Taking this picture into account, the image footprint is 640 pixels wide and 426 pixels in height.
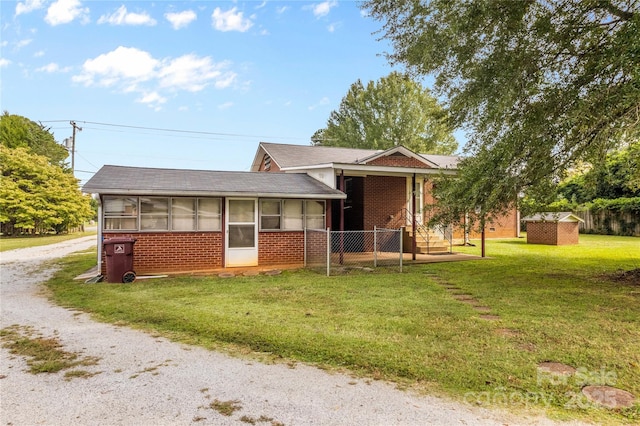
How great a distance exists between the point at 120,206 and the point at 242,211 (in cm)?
327

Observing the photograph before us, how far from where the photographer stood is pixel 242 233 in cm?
1131

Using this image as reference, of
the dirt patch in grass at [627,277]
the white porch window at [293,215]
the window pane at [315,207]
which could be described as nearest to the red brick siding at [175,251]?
the white porch window at [293,215]

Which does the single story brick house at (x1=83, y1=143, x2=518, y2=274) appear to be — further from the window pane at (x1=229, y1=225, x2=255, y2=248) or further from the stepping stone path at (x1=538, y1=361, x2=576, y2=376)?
the stepping stone path at (x1=538, y1=361, x2=576, y2=376)

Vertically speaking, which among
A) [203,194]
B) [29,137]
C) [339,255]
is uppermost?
[29,137]

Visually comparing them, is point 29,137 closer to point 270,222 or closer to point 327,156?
point 327,156

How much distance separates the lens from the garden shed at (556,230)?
704 inches

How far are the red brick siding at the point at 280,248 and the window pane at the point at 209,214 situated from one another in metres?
1.38

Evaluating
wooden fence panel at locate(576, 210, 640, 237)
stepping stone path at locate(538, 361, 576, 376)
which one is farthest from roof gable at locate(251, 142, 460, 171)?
wooden fence panel at locate(576, 210, 640, 237)

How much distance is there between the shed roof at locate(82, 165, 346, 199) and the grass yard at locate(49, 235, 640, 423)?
8.04 ft

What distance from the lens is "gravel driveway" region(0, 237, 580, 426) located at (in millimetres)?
2895

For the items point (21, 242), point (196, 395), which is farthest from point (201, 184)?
point (21, 242)

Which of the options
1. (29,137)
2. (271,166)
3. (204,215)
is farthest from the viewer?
(29,137)

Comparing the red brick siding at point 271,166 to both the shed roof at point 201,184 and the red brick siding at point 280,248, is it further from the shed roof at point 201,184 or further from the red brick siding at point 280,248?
the red brick siding at point 280,248

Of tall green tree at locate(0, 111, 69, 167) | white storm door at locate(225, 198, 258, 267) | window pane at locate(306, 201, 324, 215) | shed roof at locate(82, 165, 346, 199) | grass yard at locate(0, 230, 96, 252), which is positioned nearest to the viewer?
shed roof at locate(82, 165, 346, 199)
